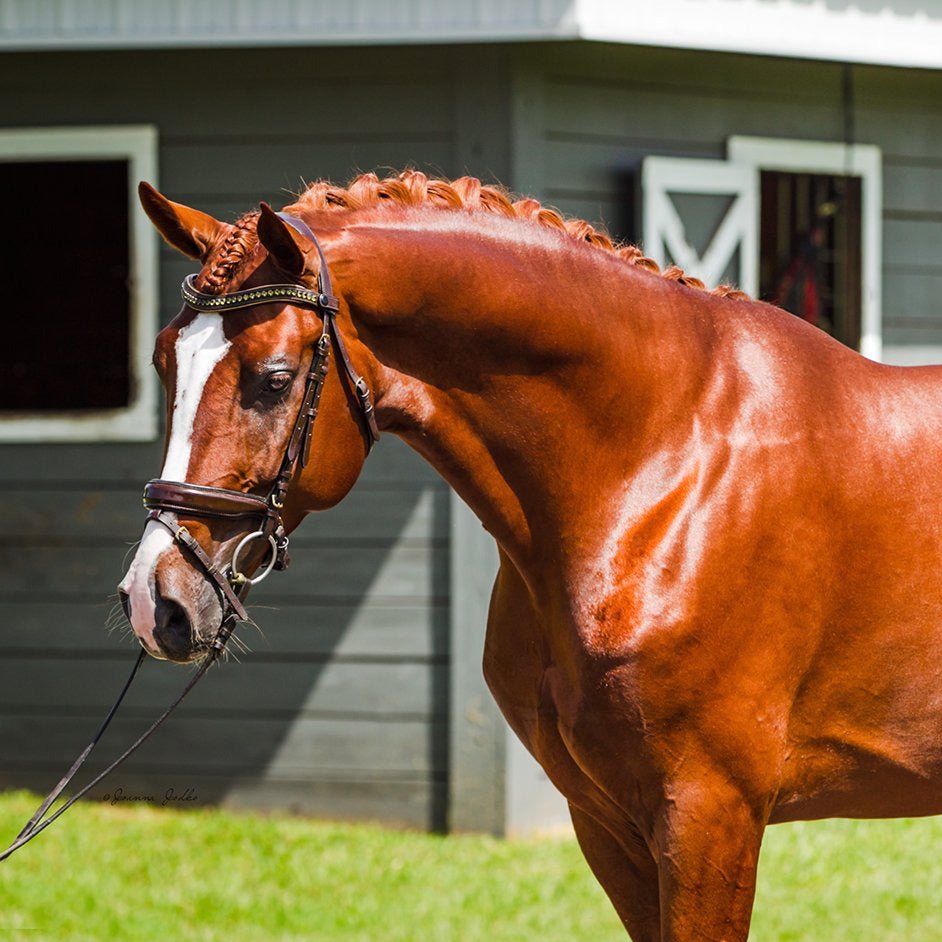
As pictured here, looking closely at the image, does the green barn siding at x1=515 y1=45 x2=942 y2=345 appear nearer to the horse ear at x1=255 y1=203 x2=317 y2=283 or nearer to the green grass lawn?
the green grass lawn

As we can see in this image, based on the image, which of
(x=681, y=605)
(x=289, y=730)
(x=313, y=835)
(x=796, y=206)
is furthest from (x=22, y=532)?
(x=681, y=605)

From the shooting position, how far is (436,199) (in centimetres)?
230

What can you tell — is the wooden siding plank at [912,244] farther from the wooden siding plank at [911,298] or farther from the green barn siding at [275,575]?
the green barn siding at [275,575]

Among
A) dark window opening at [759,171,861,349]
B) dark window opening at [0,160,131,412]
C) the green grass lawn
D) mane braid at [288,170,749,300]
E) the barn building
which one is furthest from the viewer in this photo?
dark window opening at [759,171,861,349]

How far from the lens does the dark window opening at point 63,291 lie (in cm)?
555

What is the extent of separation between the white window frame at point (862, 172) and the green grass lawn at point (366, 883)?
84.5 inches

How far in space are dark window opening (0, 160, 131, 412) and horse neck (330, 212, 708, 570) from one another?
363cm

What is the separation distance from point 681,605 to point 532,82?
11.3 ft

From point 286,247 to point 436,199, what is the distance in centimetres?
41

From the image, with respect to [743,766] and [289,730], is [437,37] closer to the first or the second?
[289,730]

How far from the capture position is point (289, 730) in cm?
536

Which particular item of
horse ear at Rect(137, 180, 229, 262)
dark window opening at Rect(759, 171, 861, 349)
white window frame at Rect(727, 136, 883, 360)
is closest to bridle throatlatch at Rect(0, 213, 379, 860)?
horse ear at Rect(137, 180, 229, 262)

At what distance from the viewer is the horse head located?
1945 millimetres

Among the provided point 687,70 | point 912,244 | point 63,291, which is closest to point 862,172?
point 912,244
